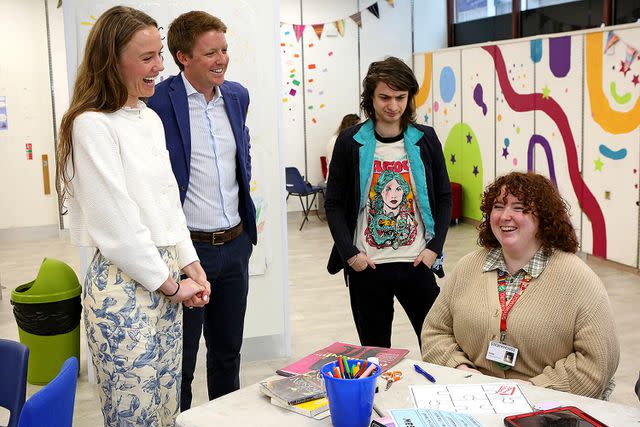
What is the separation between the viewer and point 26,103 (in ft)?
29.2

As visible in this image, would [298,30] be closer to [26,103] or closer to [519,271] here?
[26,103]

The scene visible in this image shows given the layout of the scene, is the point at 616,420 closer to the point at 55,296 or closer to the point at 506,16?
the point at 55,296

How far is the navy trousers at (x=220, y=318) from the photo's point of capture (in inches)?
117

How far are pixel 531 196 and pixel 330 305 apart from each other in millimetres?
3387

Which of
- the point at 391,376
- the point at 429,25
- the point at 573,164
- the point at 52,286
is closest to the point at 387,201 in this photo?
the point at 391,376

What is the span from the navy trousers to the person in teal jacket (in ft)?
1.46

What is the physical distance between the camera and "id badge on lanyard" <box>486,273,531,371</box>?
251cm

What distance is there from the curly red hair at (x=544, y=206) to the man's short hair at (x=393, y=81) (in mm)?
633

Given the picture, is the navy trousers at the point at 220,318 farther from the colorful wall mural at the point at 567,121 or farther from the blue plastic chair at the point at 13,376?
the colorful wall mural at the point at 567,121

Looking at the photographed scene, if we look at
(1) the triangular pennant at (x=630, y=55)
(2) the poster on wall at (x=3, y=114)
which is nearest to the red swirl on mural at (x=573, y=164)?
(1) the triangular pennant at (x=630, y=55)

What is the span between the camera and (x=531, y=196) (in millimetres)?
2596

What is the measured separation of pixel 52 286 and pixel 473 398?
2705 mm

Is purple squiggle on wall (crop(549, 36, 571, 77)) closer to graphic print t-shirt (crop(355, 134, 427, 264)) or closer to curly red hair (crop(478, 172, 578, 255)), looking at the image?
graphic print t-shirt (crop(355, 134, 427, 264))

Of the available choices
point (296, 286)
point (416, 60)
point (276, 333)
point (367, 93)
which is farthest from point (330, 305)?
point (416, 60)
